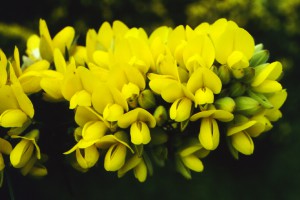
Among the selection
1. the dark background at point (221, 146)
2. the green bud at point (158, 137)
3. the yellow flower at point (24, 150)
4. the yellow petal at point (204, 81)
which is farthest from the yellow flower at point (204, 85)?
the dark background at point (221, 146)

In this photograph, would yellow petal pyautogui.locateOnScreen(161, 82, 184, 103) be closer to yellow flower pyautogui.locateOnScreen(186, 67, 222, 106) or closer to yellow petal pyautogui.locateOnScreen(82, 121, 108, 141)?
yellow flower pyautogui.locateOnScreen(186, 67, 222, 106)

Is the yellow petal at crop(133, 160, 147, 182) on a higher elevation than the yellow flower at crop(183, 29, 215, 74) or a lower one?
lower

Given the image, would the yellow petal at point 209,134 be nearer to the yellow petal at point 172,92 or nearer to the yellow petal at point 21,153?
the yellow petal at point 172,92

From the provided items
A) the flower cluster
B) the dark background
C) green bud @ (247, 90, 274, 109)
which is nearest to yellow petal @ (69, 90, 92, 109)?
the flower cluster

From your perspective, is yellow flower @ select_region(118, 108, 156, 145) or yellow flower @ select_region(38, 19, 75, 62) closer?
yellow flower @ select_region(118, 108, 156, 145)

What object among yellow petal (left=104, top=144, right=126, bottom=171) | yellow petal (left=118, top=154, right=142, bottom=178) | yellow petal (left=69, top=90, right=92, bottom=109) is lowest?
yellow petal (left=118, top=154, right=142, bottom=178)

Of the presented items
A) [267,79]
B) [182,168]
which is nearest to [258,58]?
[267,79]

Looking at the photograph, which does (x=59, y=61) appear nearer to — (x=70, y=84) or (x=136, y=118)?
(x=70, y=84)
